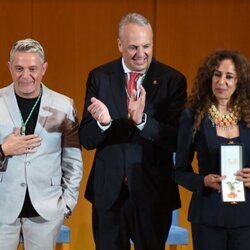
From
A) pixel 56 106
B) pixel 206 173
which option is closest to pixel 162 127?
pixel 206 173

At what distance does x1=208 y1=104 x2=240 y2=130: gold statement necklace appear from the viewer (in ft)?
9.70

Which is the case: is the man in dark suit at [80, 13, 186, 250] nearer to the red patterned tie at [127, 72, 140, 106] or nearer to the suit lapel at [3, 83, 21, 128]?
the red patterned tie at [127, 72, 140, 106]

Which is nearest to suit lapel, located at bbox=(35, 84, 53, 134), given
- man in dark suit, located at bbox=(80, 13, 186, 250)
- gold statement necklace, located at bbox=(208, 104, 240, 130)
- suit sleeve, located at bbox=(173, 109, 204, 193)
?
man in dark suit, located at bbox=(80, 13, 186, 250)

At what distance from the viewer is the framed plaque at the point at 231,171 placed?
9.21 ft

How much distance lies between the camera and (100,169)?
128 inches

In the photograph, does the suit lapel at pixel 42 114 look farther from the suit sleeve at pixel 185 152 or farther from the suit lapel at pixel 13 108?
the suit sleeve at pixel 185 152

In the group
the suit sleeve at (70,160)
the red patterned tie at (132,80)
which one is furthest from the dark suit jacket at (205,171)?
the suit sleeve at (70,160)

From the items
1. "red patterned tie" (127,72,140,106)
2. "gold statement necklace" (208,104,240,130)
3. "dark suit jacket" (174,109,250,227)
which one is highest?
"red patterned tie" (127,72,140,106)

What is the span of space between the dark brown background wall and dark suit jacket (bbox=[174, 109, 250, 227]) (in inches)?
89.6

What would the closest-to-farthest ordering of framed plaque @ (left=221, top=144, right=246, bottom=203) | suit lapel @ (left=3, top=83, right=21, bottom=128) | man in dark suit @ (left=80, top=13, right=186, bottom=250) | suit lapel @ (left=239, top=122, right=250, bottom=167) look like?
framed plaque @ (left=221, top=144, right=246, bottom=203)
suit lapel @ (left=239, top=122, right=250, bottom=167)
suit lapel @ (left=3, top=83, right=21, bottom=128)
man in dark suit @ (left=80, top=13, right=186, bottom=250)

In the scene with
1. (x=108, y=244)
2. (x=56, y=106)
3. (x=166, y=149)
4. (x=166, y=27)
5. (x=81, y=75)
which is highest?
(x=166, y=27)

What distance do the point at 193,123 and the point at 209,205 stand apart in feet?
1.31

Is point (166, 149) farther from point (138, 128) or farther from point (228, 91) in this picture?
point (228, 91)

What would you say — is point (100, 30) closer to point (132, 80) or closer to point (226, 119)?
point (132, 80)
